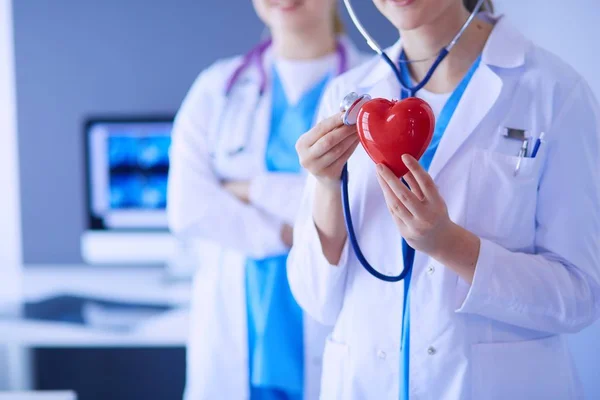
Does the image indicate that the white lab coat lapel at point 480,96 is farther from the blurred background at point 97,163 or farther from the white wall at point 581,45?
the blurred background at point 97,163

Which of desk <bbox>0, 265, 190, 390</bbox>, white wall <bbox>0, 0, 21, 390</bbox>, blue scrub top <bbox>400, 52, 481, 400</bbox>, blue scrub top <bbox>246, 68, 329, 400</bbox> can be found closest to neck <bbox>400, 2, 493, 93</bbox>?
blue scrub top <bbox>400, 52, 481, 400</bbox>

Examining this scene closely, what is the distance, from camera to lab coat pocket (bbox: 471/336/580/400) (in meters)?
0.86

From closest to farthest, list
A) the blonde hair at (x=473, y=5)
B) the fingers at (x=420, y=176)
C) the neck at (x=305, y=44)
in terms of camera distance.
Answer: the fingers at (x=420, y=176) < the blonde hair at (x=473, y=5) < the neck at (x=305, y=44)

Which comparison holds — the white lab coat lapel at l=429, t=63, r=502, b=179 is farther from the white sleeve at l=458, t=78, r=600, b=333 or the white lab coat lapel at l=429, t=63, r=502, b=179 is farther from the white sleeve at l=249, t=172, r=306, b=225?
the white sleeve at l=249, t=172, r=306, b=225

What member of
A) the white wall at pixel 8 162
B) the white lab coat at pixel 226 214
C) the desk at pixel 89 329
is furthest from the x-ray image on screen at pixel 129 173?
the white lab coat at pixel 226 214

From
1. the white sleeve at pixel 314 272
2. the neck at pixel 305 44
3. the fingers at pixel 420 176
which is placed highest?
the neck at pixel 305 44

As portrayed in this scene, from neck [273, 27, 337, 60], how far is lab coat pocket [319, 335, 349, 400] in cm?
82

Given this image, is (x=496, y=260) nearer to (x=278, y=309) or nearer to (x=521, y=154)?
(x=521, y=154)

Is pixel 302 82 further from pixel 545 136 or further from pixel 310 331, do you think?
pixel 545 136

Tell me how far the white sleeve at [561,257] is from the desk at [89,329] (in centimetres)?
119

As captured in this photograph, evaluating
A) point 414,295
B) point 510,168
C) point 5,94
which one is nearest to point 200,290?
point 414,295

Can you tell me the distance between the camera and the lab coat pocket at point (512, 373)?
0.86m

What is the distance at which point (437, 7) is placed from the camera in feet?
2.87

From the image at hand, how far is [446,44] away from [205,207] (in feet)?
2.45
